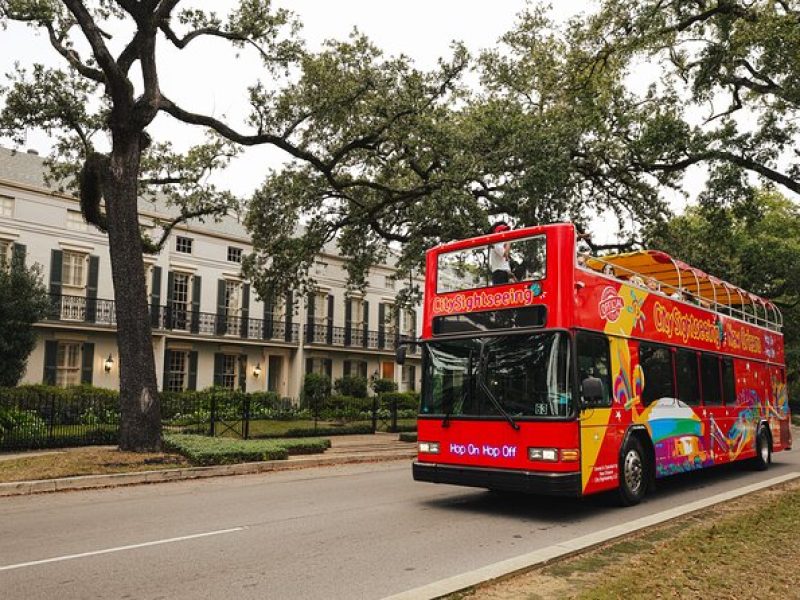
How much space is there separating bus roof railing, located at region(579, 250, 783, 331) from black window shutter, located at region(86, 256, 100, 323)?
24.9 m

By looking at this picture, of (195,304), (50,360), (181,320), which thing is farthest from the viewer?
(195,304)

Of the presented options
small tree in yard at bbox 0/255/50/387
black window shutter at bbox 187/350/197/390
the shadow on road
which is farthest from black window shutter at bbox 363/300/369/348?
the shadow on road

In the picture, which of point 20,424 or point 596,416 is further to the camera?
point 20,424

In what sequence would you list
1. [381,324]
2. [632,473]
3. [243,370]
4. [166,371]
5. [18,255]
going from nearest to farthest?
[632,473] < [18,255] < [166,371] < [243,370] < [381,324]

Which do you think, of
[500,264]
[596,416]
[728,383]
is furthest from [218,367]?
[596,416]

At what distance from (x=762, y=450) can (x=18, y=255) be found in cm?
2605

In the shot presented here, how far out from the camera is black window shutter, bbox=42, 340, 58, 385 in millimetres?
29016

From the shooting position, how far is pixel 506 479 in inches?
334

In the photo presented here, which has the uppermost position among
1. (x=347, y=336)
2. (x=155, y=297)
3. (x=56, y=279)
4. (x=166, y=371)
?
(x=56, y=279)

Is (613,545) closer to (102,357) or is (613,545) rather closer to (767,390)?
(767,390)

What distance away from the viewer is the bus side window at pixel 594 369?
8117 millimetres

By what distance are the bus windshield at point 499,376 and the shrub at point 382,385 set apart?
106 ft

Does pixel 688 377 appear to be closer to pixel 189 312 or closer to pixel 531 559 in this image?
pixel 531 559

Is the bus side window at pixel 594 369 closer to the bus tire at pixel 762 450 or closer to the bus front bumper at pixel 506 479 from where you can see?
the bus front bumper at pixel 506 479
